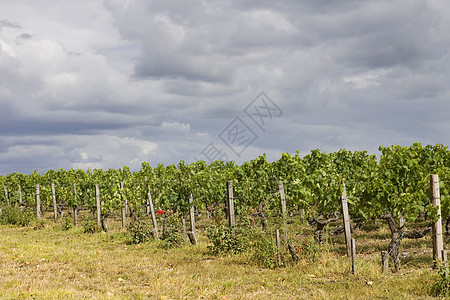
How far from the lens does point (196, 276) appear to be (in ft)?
30.2

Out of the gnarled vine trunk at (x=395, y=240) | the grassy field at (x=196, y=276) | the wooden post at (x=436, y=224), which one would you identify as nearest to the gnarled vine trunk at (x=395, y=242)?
the gnarled vine trunk at (x=395, y=240)

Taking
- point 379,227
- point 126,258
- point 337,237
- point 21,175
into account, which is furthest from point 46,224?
point 379,227

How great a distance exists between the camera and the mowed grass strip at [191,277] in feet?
24.5

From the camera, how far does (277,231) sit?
10.4 m

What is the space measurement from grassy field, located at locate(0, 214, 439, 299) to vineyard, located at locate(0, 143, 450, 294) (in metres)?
0.35

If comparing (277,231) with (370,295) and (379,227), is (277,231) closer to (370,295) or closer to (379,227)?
(370,295)

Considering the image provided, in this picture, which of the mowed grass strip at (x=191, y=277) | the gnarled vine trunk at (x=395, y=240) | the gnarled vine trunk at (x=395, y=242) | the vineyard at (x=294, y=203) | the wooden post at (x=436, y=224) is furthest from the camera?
the vineyard at (x=294, y=203)

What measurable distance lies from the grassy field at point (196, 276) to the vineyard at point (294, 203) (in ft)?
1.16

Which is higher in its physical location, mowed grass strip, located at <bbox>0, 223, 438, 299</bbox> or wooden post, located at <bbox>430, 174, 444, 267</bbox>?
wooden post, located at <bbox>430, 174, 444, 267</bbox>

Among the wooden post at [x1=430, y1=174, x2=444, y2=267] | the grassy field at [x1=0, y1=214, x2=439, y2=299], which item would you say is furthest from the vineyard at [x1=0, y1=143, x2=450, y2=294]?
the grassy field at [x1=0, y1=214, x2=439, y2=299]

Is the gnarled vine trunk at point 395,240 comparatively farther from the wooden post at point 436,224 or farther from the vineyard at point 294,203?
the wooden post at point 436,224

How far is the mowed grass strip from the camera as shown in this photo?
24.5 ft

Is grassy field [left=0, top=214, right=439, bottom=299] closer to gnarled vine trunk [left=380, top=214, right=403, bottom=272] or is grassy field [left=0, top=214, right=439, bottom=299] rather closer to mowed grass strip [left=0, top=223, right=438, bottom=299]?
mowed grass strip [left=0, top=223, right=438, bottom=299]

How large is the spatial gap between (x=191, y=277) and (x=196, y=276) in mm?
177
